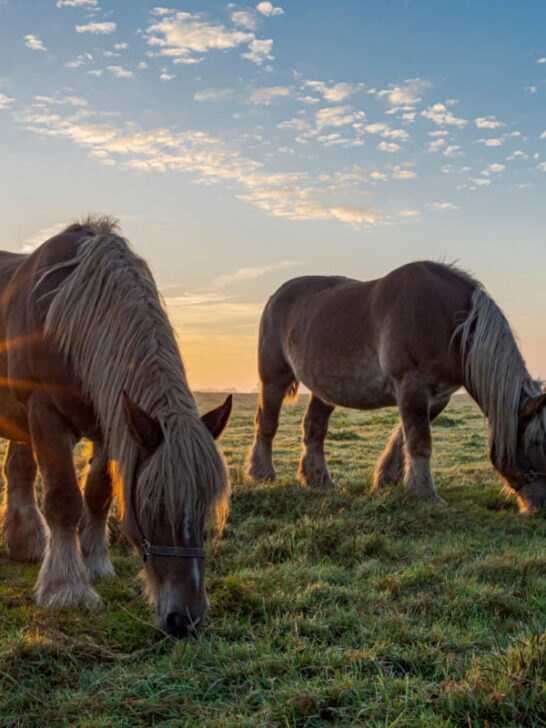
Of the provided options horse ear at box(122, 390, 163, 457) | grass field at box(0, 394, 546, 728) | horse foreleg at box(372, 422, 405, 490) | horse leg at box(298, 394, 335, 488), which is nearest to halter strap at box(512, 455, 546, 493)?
grass field at box(0, 394, 546, 728)

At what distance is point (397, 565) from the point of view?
17.7 ft

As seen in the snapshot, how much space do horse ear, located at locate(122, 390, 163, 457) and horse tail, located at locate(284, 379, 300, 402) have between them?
22.4ft

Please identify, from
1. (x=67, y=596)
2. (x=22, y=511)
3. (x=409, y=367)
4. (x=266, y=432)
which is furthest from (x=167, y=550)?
(x=266, y=432)

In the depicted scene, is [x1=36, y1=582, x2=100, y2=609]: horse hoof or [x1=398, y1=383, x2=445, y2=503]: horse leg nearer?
[x1=36, y1=582, x2=100, y2=609]: horse hoof

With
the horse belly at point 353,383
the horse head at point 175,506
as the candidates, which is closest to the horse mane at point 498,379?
the horse belly at point 353,383

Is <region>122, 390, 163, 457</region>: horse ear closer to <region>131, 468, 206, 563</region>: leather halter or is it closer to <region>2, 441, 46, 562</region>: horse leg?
<region>131, 468, 206, 563</region>: leather halter

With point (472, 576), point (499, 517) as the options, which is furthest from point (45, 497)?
point (499, 517)

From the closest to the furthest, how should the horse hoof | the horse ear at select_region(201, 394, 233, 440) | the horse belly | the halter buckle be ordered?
the halter buckle, the horse ear at select_region(201, 394, 233, 440), the horse hoof, the horse belly

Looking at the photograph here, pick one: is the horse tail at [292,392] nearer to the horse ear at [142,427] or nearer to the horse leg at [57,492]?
the horse leg at [57,492]

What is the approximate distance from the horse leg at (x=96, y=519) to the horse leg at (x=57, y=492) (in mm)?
395

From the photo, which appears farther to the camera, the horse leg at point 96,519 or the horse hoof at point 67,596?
the horse leg at point 96,519

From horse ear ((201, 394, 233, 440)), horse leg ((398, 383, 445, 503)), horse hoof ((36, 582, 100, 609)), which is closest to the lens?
horse ear ((201, 394, 233, 440))

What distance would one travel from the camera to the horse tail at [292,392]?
10578 mm

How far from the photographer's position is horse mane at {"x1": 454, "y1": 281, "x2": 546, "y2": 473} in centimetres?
705
